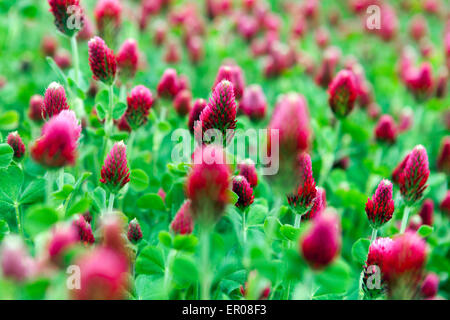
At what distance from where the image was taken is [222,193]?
1.26 meters

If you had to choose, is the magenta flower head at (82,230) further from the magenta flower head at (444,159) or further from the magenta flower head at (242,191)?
the magenta flower head at (444,159)

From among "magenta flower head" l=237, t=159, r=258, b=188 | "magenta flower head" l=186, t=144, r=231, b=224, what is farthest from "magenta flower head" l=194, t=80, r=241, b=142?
"magenta flower head" l=186, t=144, r=231, b=224

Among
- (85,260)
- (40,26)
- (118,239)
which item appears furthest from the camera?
(40,26)

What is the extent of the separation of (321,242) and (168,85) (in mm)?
1399

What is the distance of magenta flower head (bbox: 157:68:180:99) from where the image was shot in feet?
7.74

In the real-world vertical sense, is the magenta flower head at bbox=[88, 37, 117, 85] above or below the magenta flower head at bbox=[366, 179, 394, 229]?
above

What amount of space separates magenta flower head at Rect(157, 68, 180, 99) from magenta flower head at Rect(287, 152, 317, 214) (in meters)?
0.99

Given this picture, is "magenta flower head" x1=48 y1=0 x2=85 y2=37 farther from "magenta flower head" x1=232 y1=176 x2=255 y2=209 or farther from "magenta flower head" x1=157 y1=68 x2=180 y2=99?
"magenta flower head" x1=232 y1=176 x2=255 y2=209

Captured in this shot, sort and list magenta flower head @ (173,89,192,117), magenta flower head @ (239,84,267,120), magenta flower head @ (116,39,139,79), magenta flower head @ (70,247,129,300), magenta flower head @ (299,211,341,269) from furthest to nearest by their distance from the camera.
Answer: magenta flower head @ (239,84,267,120)
magenta flower head @ (173,89,192,117)
magenta flower head @ (116,39,139,79)
magenta flower head @ (299,211,341,269)
magenta flower head @ (70,247,129,300)

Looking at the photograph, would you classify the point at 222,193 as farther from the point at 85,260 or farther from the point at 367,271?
the point at 367,271

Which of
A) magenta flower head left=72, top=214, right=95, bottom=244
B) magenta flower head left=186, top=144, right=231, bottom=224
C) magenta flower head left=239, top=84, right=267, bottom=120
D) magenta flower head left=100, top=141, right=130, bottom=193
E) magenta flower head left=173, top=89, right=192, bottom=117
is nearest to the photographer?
magenta flower head left=186, top=144, right=231, bottom=224

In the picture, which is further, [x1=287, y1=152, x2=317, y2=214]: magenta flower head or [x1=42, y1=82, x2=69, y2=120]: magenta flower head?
[x1=42, y1=82, x2=69, y2=120]: magenta flower head
